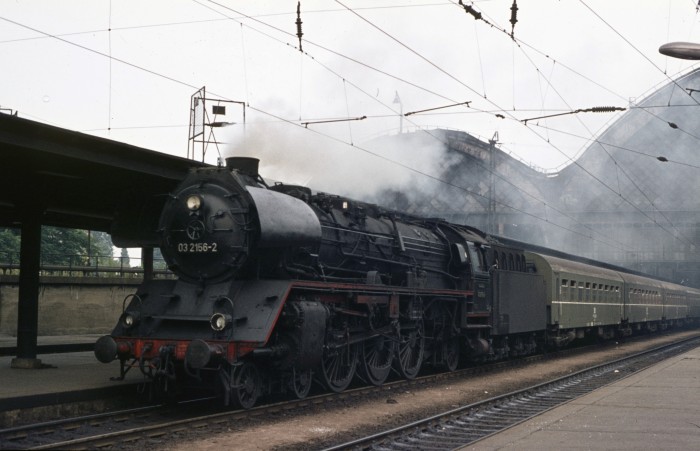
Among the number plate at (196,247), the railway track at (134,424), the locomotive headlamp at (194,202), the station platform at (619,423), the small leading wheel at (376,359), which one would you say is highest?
the locomotive headlamp at (194,202)

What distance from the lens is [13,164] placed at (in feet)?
38.1

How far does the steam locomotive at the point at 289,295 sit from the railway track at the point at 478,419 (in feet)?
6.70

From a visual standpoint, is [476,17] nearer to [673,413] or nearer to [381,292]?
[381,292]

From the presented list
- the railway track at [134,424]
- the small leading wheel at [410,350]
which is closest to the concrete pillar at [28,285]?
the railway track at [134,424]

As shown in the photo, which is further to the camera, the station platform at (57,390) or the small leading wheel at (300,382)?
the small leading wheel at (300,382)

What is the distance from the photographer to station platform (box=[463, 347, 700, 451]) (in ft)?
27.1

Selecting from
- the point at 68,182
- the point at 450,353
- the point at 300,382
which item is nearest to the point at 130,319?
the point at 300,382

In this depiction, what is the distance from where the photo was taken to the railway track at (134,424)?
8.23 meters

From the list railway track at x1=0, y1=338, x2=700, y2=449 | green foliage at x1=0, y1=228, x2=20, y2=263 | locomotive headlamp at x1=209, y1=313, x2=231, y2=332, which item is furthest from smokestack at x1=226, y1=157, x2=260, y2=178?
green foliage at x1=0, y1=228, x2=20, y2=263

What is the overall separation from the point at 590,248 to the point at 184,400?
63799mm

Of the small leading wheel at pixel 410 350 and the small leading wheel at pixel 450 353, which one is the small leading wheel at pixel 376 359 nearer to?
the small leading wheel at pixel 410 350

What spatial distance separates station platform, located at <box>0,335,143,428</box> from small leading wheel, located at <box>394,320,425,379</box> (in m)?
4.75

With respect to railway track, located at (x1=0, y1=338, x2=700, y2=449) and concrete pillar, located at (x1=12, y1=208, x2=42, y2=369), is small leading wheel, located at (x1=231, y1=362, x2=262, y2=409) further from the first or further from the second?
concrete pillar, located at (x1=12, y1=208, x2=42, y2=369)

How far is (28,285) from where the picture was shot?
1378cm
